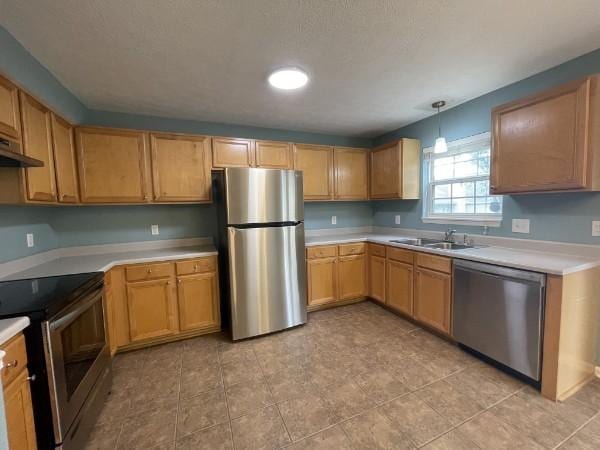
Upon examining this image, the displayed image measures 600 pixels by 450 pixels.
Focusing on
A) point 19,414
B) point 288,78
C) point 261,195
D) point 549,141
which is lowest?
point 19,414

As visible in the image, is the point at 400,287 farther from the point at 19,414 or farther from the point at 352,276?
the point at 19,414

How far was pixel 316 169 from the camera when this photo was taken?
355cm

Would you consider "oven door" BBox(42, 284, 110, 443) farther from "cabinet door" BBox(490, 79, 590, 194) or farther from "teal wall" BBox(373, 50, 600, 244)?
"teal wall" BBox(373, 50, 600, 244)

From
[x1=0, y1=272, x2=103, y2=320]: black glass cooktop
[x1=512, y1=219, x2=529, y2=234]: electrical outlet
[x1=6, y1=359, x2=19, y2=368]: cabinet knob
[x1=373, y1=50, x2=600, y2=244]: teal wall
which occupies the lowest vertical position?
[x1=6, y1=359, x2=19, y2=368]: cabinet knob

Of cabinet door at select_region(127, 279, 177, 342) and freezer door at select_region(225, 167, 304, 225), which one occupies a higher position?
freezer door at select_region(225, 167, 304, 225)

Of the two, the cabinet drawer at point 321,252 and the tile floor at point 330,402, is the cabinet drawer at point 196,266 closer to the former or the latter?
the tile floor at point 330,402

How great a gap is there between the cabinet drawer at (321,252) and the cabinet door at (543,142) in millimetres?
1739

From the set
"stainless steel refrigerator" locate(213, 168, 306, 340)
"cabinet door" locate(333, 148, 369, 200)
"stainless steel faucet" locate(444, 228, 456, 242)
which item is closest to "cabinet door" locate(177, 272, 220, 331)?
"stainless steel refrigerator" locate(213, 168, 306, 340)

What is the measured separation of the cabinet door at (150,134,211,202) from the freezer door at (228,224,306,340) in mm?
743

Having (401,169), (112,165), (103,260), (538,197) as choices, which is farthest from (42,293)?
(538,197)

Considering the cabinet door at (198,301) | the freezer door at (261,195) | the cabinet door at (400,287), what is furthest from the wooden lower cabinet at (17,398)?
the cabinet door at (400,287)

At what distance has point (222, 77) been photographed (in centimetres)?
215

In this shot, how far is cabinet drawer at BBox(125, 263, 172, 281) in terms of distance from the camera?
2.45 m

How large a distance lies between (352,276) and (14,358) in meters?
3.02
